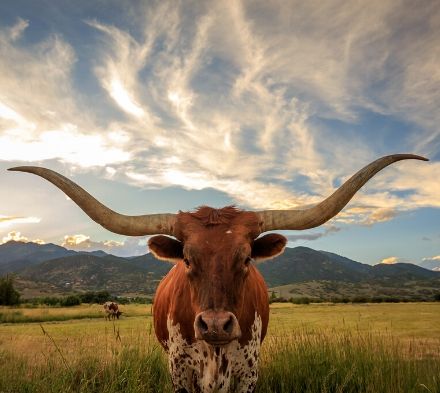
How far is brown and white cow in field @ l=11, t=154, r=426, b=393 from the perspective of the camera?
3.79 meters

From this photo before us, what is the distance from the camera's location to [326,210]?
4301mm

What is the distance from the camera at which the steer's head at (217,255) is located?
11.8ft

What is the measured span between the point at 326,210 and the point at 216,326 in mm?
1716

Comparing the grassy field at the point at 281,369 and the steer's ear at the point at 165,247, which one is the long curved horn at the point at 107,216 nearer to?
the steer's ear at the point at 165,247

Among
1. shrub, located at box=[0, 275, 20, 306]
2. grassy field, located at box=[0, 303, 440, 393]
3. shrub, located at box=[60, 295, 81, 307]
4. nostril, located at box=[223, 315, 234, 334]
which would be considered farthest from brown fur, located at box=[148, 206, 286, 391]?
shrub, located at box=[0, 275, 20, 306]

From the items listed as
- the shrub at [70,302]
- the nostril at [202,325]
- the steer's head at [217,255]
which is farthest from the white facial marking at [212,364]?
the shrub at [70,302]

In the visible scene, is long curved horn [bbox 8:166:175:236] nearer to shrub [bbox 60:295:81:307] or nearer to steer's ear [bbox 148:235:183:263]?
steer's ear [bbox 148:235:183:263]

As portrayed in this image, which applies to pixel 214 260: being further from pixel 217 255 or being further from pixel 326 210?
pixel 326 210

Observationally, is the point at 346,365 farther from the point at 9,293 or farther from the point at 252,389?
the point at 9,293

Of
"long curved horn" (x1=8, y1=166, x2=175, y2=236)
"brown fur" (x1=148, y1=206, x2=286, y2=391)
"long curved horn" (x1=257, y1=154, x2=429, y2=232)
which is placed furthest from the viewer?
"long curved horn" (x1=8, y1=166, x2=175, y2=236)

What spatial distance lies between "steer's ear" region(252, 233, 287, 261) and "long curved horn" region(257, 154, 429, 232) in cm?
10

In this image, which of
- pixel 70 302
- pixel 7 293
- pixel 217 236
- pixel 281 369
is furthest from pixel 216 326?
pixel 7 293

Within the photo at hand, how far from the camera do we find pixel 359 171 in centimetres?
431

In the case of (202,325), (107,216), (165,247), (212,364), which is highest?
(107,216)
